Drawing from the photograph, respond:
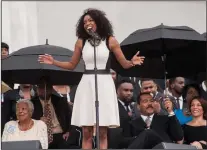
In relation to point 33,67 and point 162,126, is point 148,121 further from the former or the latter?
point 33,67

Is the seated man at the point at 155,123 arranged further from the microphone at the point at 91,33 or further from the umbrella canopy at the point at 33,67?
the microphone at the point at 91,33

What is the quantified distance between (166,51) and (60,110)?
2108mm

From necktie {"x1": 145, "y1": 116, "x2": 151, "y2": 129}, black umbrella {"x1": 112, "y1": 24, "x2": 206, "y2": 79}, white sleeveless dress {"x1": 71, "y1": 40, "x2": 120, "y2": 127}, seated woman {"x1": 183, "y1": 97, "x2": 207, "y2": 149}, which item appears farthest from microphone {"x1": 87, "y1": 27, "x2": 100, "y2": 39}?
seated woman {"x1": 183, "y1": 97, "x2": 207, "y2": 149}

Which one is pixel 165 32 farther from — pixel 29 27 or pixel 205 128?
pixel 29 27

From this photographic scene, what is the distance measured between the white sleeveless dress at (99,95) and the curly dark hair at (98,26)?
0.41 feet

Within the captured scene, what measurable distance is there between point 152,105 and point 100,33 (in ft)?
5.73

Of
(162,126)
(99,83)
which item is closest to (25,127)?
(99,83)

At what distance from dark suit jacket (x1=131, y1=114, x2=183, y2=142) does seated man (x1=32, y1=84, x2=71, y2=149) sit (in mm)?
922

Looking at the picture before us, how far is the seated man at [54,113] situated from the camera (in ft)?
31.4

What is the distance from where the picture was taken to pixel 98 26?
8.48 metres

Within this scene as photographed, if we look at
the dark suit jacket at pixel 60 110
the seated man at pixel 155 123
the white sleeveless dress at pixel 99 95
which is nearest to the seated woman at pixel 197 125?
the seated man at pixel 155 123

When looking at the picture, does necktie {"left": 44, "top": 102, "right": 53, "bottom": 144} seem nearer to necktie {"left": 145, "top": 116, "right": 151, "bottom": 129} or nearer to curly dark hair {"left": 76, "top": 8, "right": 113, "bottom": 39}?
necktie {"left": 145, "top": 116, "right": 151, "bottom": 129}

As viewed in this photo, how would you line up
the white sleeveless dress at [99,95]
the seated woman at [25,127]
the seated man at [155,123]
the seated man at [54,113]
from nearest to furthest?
the white sleeveless dress at [99,95] < the seated woman at [25,127] < the seated man at [155,123] < the seated man at [54,113]

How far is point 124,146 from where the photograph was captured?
29.9ft
